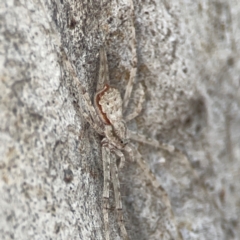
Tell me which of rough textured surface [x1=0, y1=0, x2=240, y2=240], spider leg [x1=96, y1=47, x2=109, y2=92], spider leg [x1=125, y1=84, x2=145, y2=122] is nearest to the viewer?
rough textured surface [x1=0, y1=0, x2=240, y2=240]

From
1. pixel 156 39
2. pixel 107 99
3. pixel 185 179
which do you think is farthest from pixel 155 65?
pixel 185 179

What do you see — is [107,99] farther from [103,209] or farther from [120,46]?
[103,209]

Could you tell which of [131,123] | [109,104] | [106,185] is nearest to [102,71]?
[109,104]

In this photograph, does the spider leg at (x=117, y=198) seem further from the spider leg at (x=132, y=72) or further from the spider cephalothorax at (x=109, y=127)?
the spider leg at (x=132, y=72)

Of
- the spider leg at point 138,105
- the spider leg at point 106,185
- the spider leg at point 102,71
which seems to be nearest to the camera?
the spider leg at point 106,185

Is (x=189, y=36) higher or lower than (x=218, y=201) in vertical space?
higher

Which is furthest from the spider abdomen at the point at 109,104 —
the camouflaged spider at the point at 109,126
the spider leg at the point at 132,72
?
the spider leg at the point at 132,72

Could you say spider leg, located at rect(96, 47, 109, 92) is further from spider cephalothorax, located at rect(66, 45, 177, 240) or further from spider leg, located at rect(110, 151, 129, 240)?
spider leg, located at rect(110, 151, 129, 240)

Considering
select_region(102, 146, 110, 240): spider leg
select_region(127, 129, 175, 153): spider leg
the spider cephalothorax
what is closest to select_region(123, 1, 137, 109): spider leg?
the spider cephalothorax
